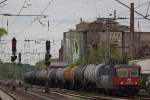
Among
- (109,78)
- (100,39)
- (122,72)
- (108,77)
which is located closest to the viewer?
(122,72)

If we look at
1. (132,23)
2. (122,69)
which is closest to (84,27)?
(132,23)

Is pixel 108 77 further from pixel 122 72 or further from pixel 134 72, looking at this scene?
pixel 134 72

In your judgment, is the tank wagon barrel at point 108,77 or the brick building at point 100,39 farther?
the brick building at point 100,39

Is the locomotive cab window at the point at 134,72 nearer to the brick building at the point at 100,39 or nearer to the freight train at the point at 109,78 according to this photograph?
the freight train at the point at 109,78

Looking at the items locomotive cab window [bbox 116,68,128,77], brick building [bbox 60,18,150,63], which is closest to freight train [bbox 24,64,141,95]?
locomotive cab window [bbox 116,68,128,77]

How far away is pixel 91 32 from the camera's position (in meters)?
146

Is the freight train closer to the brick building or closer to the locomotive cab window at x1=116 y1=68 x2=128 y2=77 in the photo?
the locomotive cab window at x1=116 y1=68 x2=128 y2=77

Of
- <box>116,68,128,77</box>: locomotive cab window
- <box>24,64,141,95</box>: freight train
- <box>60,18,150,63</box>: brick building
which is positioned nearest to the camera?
<box>24,64,141,95</box>: freight train

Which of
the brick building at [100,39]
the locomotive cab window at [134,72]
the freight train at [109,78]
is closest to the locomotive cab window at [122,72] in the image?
the freight train at [109,78]

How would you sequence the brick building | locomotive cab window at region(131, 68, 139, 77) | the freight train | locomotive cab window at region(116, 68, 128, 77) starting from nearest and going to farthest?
the freight train
locomotive cab window at region(116, 68, 128, 77)
locomotive cab window at region(131, 68, 139, 77)
the brick building

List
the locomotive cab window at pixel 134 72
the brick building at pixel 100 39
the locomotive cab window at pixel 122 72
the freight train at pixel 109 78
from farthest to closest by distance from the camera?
the brick building at pixel 100 39 → the locomotive cab window at pixel 134 72 → the locomotive cab window at pixel 122 72 → the freight train at pixel 109 78

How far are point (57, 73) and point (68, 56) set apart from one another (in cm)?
7189

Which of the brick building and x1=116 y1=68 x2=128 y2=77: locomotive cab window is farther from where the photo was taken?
the brick building

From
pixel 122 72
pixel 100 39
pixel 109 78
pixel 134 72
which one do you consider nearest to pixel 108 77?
pixel 109 78
